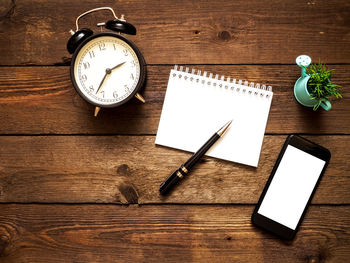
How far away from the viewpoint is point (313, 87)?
0.83m

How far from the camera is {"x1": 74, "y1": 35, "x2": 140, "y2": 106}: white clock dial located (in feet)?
2.62

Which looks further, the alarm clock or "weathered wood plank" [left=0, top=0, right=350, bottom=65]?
"weathered wood plank" [left=0, top=0, right=350, bottom=65]

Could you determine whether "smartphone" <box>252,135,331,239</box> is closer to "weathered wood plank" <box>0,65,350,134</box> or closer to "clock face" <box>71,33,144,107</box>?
"weathered wood plank" <box>0,65,350,134</box>

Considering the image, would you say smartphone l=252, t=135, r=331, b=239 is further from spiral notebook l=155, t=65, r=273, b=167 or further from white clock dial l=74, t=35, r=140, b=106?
white clock dial l=74, t=35, r=140, b=106

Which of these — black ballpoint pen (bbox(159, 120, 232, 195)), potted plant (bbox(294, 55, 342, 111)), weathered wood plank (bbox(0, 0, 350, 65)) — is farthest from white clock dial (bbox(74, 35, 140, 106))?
Result: potted plant (bbox(294, 55, 342, 111))

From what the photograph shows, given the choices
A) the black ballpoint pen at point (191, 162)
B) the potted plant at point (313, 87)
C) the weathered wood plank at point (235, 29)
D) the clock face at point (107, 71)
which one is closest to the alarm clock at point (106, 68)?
the clock face at point (107, 71)

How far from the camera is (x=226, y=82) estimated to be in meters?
0.89

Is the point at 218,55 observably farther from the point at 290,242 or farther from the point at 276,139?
the point at 290,242

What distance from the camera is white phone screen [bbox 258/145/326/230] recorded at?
0.87 m

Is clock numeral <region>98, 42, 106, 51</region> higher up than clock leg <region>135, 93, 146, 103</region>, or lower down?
higher up

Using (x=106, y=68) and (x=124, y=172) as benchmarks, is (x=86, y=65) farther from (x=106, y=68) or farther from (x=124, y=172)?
(x=124, y=172)

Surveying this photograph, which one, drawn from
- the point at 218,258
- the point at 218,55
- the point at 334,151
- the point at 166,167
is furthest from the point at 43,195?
the point at 334,151

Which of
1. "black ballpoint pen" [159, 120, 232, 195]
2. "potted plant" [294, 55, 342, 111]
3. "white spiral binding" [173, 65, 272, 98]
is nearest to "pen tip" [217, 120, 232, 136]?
"black ballpoint pen" [159, 120, 232, 195]

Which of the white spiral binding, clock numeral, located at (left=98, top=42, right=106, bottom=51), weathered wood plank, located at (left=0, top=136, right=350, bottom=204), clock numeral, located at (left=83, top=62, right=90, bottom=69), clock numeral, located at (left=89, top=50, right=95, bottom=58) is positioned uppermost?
clock numeral, located at (left=98, top=42, right=106, bottom=51)
